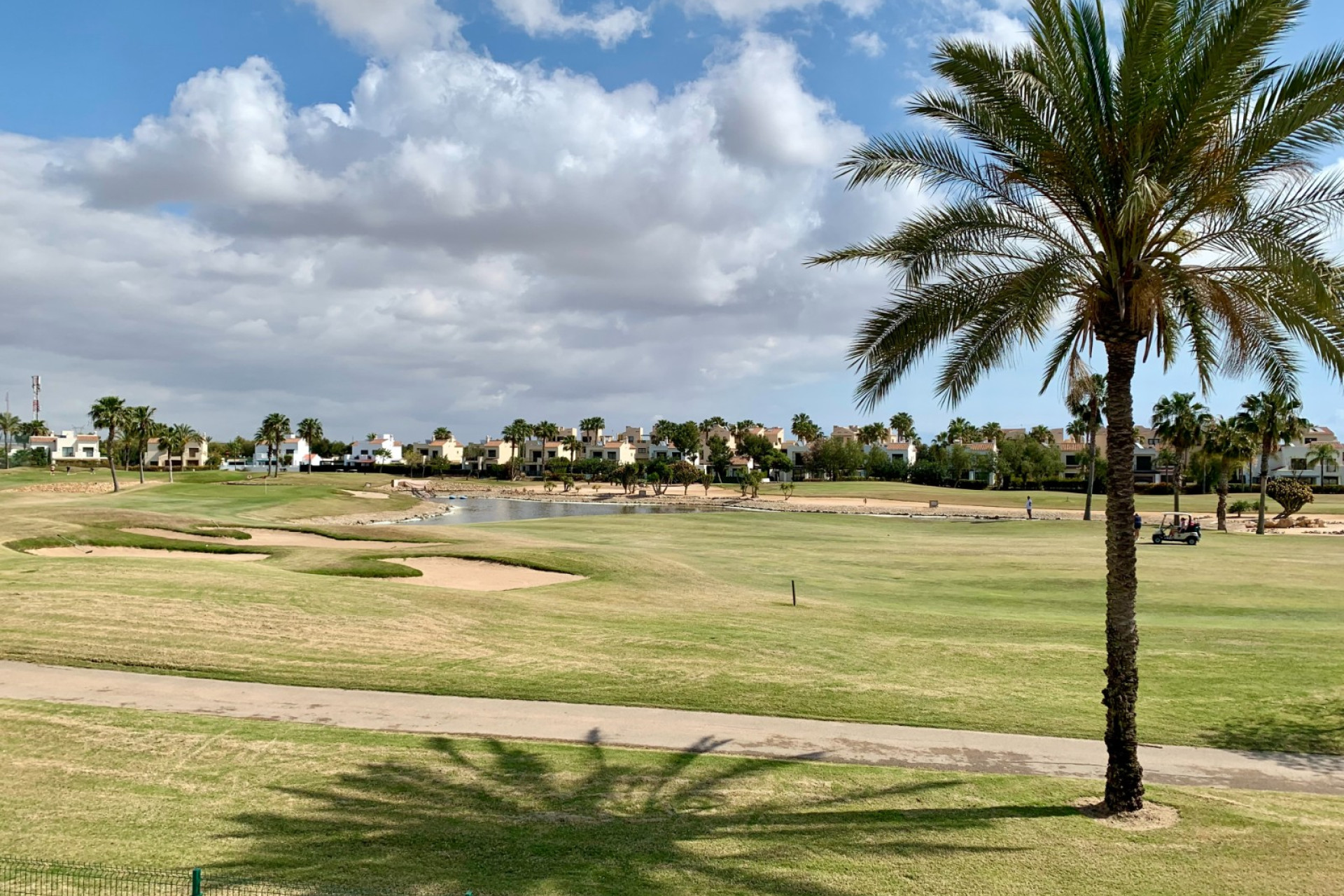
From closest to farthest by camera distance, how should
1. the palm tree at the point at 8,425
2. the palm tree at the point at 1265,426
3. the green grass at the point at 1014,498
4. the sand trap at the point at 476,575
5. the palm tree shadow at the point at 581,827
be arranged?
the palm tree shadow at the point at 581,827, the sand trap at the point at 476,575, the palm tree at the point at 1265,426, the green grass at the point at 1014,498, the palm tree at the point at 8,425

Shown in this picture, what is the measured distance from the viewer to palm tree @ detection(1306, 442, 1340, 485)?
105 metres

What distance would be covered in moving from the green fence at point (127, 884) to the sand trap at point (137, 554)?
76.9ft

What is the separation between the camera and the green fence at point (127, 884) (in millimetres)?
7926

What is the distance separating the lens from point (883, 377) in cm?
1333

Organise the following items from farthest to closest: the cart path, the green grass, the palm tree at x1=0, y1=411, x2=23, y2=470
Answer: the palm tree at x1=0, y1=411, x2=23, y2=470 < the green grass < the cart path

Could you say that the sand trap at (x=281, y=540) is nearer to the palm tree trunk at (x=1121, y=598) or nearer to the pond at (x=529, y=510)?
the palm tree trunk at (x=1121, y=598)

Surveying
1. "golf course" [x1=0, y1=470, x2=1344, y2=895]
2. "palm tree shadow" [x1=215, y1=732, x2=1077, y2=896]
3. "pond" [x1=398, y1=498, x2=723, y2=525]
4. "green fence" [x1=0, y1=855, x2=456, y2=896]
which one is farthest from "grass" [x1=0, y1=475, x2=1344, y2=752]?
"pond" [x1=398, y1=498, x2=723, y2=525]

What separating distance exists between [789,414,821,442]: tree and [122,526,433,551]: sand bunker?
154506 millimetres

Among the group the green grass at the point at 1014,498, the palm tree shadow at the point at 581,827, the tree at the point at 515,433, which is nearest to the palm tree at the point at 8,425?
the tree at the point at 515,433

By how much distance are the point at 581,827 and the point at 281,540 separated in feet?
109

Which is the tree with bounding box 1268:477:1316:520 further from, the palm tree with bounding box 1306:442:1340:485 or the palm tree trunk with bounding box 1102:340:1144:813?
the palm tree trunk with bounding box 1102:340:1144:813

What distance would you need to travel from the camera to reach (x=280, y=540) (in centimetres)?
3891

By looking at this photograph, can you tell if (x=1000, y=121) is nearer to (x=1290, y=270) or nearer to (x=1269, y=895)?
(x=1290, y=270)

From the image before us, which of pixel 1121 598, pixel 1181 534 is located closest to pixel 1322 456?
pixel 1181 534
